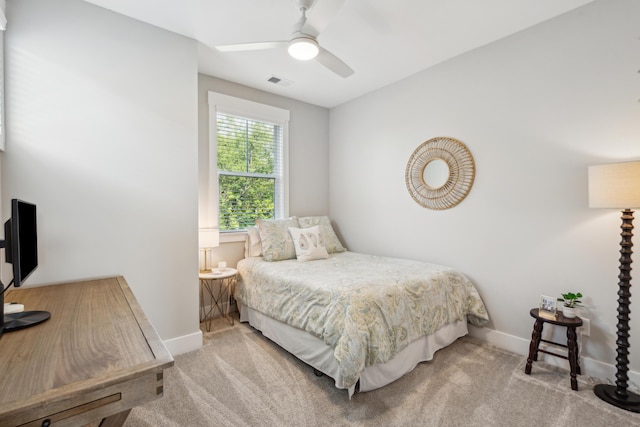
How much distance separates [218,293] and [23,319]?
7.65 ft

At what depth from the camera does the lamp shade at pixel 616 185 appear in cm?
180

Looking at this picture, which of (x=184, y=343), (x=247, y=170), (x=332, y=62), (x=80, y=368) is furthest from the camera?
Result: (x=247, y=170)

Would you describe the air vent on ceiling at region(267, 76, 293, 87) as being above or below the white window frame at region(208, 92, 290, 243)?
above

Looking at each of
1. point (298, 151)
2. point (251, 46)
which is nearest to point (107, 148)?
point (251, 46)

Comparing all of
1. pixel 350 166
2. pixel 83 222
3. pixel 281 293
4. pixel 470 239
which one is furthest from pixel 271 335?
pixel 350 166

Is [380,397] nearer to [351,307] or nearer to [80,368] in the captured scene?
[351,307]

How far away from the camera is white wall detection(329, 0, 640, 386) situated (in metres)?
2.13

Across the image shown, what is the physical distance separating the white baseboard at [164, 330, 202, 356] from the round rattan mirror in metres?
2.57

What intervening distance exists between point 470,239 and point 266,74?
274cm

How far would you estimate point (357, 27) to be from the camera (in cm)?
249

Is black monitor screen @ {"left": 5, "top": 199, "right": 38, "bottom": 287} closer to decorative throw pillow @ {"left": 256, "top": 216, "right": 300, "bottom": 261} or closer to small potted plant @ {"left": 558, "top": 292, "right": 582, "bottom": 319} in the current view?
decorative throw pillow @ {"left": 256, "top": 216, "right": 300, "bottom": 261}

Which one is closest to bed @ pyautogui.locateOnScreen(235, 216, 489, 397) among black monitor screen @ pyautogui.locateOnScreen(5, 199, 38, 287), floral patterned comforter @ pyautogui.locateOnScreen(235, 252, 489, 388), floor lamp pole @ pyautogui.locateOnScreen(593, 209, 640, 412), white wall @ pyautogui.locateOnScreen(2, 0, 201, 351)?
floral patterned comforter @ pyautogui.locateOnScreen(235, 252, 489, 388)

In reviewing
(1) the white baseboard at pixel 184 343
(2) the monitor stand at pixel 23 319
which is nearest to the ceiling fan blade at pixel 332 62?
(2) the monitor stand at pixel 23 319

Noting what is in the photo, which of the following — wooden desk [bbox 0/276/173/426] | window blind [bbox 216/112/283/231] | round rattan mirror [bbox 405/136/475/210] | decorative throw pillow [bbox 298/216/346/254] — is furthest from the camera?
decorative throw pillow [bbox 298/216/346/254]
